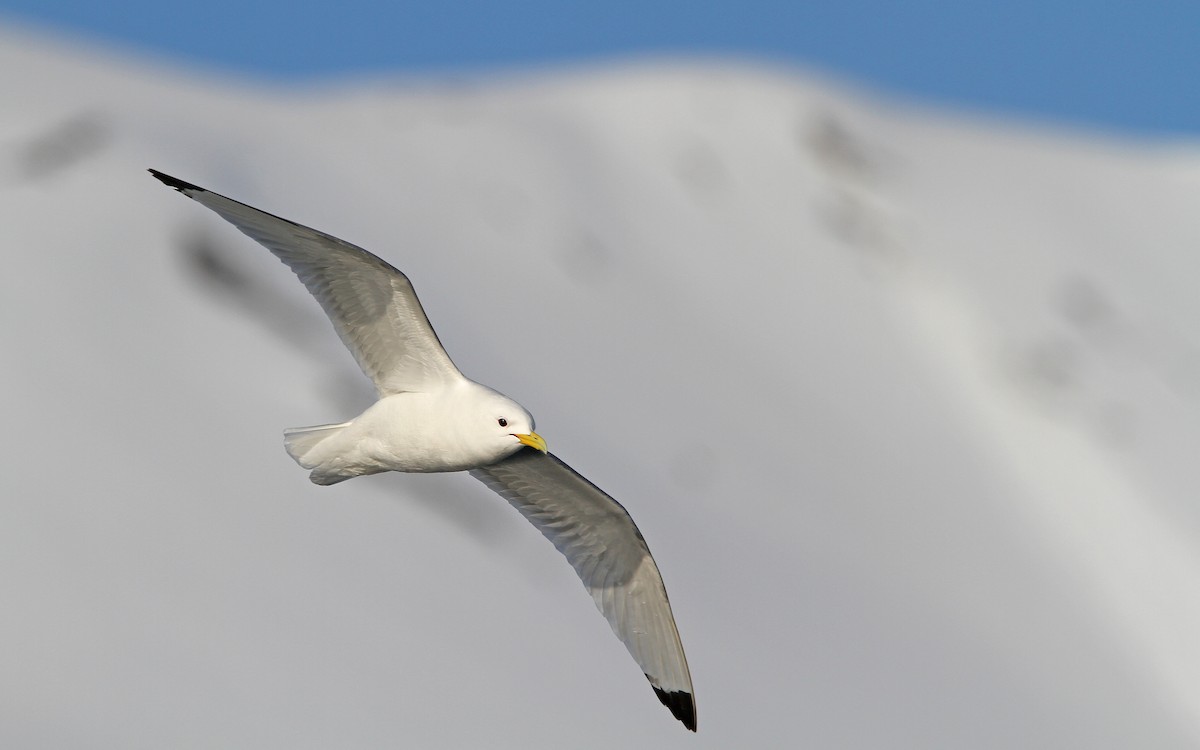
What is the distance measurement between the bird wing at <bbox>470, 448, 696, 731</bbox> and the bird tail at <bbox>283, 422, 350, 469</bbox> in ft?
4.35

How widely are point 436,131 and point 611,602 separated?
5700 centimetres

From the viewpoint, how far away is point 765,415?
198 ft

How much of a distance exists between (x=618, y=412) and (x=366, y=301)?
4486 centimetres

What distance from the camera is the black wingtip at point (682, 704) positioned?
43.2 ft

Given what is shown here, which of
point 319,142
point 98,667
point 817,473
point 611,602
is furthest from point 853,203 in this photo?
point 611,602

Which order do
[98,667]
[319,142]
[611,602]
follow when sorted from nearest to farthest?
1. [611,602]
2. [98,667]
3. [319,142]

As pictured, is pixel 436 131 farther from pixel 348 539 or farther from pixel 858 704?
pixel 858 704

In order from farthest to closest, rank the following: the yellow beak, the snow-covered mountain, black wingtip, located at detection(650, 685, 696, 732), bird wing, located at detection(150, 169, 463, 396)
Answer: the snow-covered mountain < black wingtip, located at detection(650, 685, 696, 732) < bird wing, located at detection(150, 169, 463, 396) < the yellow beak

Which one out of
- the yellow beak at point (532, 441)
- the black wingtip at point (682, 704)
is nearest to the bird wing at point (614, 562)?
the black wingtip at point (682, 704)

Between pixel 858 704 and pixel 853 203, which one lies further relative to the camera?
pixel 853 203

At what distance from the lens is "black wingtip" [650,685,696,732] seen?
43.2 feet

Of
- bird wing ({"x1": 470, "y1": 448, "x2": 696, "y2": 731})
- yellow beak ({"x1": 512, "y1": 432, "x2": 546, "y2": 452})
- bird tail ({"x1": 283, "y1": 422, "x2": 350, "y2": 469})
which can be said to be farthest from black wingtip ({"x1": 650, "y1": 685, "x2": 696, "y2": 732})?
bird tail ({"x1": 283, "y1": 422, "x2": 350, "y2": 469})

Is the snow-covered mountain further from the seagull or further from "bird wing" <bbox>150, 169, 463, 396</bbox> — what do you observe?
"bird wing" <bbox>150, 169, 463, 396</bbox>

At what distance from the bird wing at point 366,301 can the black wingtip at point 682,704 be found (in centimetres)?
328
